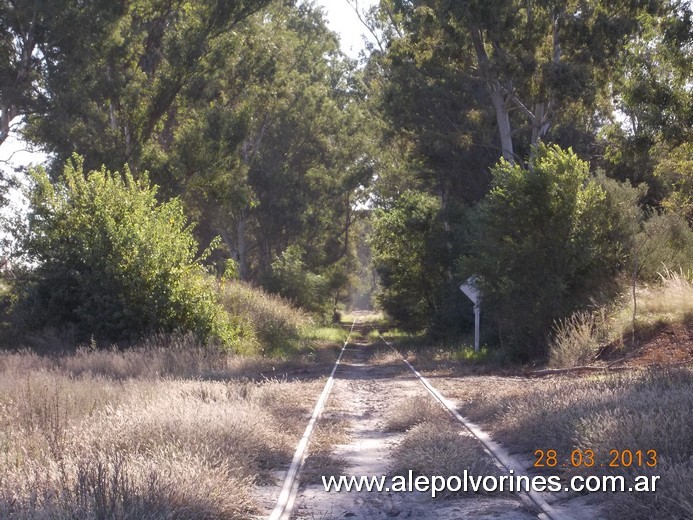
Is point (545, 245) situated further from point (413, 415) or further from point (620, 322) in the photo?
point (413, 415)

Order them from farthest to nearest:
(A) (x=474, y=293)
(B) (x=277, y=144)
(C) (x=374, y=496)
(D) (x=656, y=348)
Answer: (B) (x=277, y=144) → (A) (x=474, y=293) → (D) (x=656, y=348) → (C) (x=374, y=496)

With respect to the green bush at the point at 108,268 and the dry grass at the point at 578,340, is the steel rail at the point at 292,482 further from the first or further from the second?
the green bush at the point at 108,268

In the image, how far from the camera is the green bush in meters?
22.8

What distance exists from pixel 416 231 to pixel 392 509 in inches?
1235

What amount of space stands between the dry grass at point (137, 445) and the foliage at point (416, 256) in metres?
23.2

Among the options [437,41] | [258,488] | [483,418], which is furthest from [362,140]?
[258,488]

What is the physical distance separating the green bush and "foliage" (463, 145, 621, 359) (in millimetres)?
8211

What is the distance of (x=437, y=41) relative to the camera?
96.3ft

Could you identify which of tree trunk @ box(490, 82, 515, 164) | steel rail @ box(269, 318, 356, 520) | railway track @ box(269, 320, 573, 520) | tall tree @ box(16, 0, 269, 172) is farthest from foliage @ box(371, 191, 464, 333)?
steel rail @ box(269, 318, 356, 520)

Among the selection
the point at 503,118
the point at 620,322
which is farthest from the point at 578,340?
the point at 503,118

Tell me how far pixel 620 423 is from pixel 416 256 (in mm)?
30439

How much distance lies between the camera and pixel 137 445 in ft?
28.7

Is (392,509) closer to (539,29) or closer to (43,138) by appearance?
(539,29)

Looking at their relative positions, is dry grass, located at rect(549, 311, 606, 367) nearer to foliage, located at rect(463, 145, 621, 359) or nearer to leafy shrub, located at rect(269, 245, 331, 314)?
foliage, located at rect(463, 145, 621, 359)
